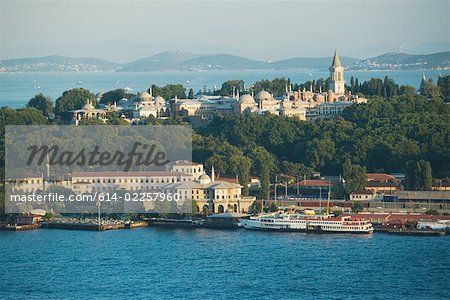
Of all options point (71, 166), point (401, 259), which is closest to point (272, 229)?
point (401, 259)

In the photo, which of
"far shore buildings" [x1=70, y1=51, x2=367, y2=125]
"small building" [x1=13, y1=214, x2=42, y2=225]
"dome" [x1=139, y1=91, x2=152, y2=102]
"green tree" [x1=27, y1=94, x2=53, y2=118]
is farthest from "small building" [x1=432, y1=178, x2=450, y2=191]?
"green tree" [x1=27, y1=94, x2=53, y2=118]

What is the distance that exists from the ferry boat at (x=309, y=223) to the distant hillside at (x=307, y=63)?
83.6 m

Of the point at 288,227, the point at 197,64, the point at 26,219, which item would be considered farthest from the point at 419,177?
the point at 197,64

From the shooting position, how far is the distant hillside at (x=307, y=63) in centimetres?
11106

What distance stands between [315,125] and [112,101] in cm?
954

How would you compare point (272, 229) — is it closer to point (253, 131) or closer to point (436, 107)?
point (253, 131)

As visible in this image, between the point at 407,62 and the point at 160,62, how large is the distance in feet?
95.7

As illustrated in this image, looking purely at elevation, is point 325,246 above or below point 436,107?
below

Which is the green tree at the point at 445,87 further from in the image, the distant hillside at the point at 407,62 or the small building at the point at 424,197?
the distant hillside at the point at 407,62

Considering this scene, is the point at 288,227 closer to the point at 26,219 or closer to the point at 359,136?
the point at 26,219

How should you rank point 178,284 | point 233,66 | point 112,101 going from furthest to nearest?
1. point 233,66
2. point 112,101
3. point 178,284

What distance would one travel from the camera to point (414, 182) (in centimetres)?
2709

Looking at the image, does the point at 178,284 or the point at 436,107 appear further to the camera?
the point at 436,107

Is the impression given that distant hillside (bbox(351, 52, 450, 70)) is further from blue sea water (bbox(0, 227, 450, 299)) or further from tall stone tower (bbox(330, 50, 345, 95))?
blue sea water (bbox(0, 227, 450, 299))
